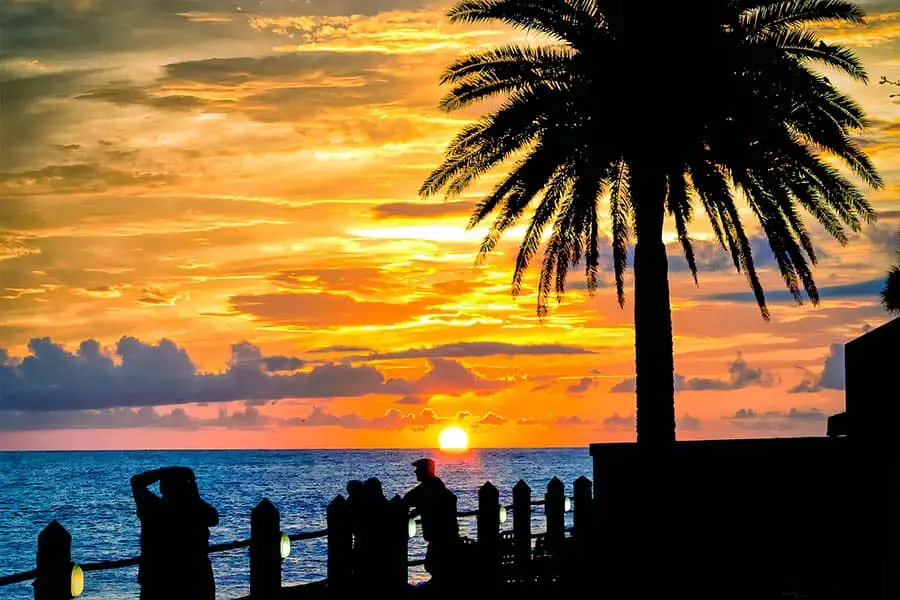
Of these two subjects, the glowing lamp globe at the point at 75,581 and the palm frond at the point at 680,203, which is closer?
the glowing lamp globe at the point at 75,581

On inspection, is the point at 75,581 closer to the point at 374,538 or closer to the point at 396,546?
the point at 374,538

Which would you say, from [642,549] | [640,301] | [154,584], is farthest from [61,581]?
[640,301]

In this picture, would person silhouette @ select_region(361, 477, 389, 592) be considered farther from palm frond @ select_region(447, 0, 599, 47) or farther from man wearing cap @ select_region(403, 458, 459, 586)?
palm frond @ select_region(447, 0, 599, 47)

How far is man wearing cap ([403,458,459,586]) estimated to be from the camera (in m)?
16.1

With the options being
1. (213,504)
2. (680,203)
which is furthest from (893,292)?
(213,504)

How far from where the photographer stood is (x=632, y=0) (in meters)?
21.8

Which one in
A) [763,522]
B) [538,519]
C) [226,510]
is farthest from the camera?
[226,510]

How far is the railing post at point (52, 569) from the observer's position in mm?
11805

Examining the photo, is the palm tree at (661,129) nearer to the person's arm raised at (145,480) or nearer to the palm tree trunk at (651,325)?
the palm tree trunk at (651,325)

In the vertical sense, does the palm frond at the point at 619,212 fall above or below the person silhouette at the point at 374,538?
above

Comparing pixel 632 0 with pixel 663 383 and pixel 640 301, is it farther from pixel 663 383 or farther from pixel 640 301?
pixel 663 383

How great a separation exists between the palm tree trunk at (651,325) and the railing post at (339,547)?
7.96 meters

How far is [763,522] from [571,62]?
34.5 ft

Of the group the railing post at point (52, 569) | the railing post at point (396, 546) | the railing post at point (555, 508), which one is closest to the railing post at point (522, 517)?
the railing post at point (555, 508)
